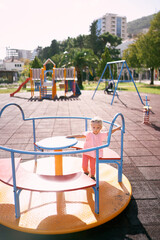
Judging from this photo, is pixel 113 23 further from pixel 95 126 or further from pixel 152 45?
pixel 95 126

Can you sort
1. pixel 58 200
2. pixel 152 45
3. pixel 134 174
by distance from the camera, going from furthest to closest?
1. pixel 152 45
2. pixel 134 174
3. pixel 58 200

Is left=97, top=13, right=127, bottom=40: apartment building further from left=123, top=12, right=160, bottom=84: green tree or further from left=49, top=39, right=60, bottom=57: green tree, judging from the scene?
left=123, top=12, right=160, bottom=84: green tree

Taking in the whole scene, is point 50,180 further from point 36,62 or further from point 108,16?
point 108,16

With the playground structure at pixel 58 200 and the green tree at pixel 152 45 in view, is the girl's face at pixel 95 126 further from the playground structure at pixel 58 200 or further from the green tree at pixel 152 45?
the green tree at pixel 152 45

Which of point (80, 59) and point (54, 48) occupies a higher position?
point (54, 48)

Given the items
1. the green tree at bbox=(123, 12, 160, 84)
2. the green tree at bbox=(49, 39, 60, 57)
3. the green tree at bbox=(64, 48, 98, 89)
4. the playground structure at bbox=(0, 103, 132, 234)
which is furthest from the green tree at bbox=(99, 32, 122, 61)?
the playground structure at bbox=(0, 103, 132, 234)

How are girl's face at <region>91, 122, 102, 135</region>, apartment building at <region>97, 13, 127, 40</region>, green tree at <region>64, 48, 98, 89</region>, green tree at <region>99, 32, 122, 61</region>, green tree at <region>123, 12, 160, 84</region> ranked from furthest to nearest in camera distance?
apartment building at <region>97, 13, 127, 40</region>, green tree at <region>99, 32, 122, 61</region>, green tree at <region>123, 12, 160, 84</region>, green tree at <region>64, 48, 98, 89</region>, girl's face at <region>91, 122, 102, 135</region>

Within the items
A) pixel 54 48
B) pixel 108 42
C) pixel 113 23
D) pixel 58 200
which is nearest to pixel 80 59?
pixel 58 200

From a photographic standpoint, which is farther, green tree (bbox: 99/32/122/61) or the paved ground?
green tree (bbox: 99/32/122/61)

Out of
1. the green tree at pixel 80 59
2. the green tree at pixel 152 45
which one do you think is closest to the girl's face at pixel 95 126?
the green tree at pixel 80 59

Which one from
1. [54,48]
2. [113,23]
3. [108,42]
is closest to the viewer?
[108,42]

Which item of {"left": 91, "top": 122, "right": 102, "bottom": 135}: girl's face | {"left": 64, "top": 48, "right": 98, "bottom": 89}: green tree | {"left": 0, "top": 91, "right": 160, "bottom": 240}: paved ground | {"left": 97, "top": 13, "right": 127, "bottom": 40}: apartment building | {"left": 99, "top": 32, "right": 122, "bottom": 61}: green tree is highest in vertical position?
{"left": 97, "top": 13, "right": 127, "bottom": 40}: apartment building

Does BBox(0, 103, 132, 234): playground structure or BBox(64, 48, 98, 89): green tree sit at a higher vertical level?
BBox(64, 48, 98, 89): green tree

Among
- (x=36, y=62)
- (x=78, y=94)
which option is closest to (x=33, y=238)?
(x=78, y=94)
